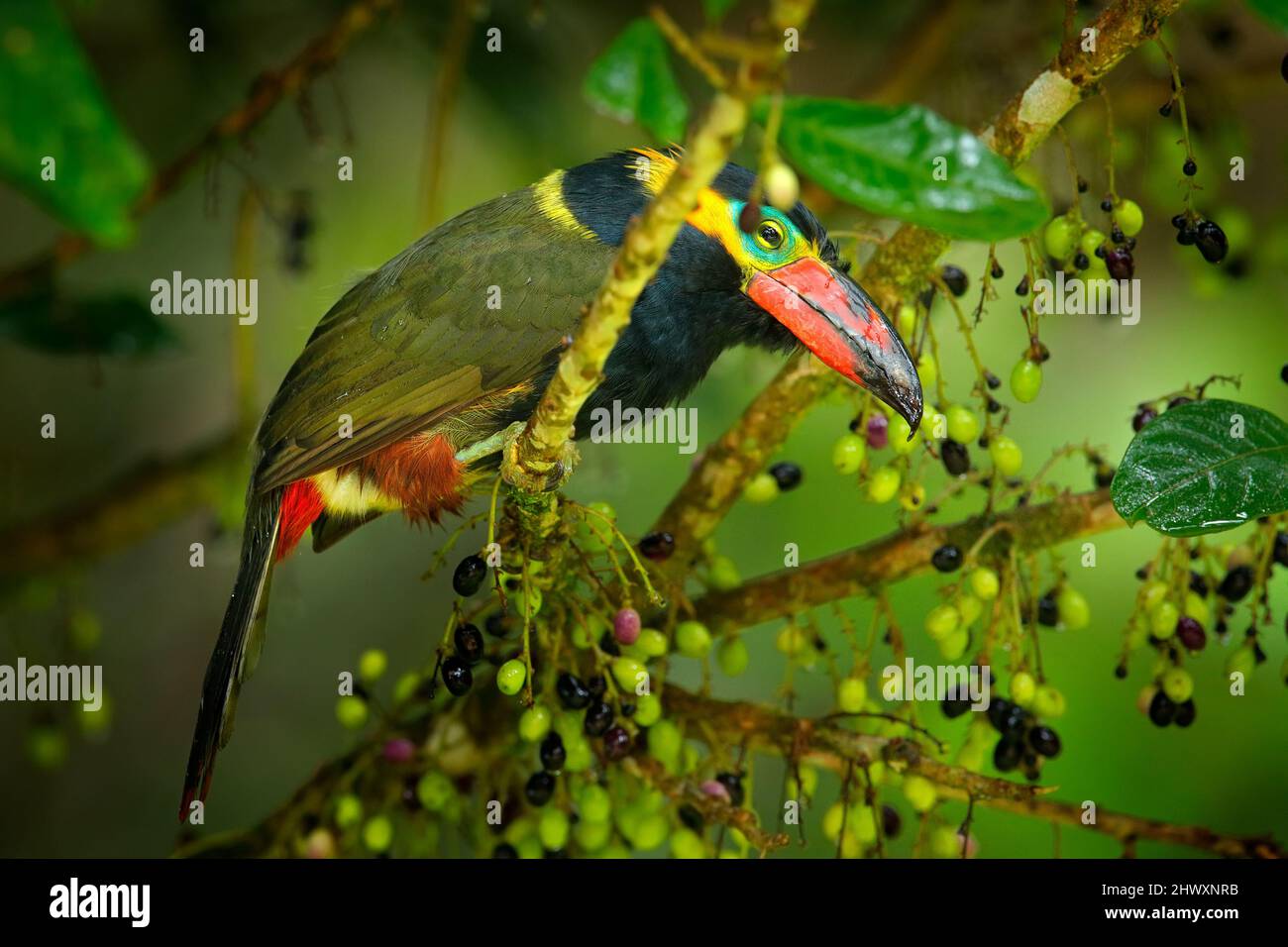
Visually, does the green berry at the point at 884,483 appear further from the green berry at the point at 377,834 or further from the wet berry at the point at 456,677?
the green berry at the point at 377,834

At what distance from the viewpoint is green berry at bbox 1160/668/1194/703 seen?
1.83m

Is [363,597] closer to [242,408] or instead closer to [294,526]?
[242,408]

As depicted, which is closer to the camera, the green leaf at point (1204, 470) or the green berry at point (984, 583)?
the green leaf at point (1204, 470)

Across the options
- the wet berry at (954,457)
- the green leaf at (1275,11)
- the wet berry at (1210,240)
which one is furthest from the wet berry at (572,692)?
the green leaf at (1275,11)

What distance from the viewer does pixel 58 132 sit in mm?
1076

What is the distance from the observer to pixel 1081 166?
3221 millimetres

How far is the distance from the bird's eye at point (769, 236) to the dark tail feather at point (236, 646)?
86 cm

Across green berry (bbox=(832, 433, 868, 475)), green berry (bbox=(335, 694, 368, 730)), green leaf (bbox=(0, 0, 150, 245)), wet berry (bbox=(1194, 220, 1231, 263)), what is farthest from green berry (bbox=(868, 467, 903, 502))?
green leaf (bbox=(0, 0, 150, 245))

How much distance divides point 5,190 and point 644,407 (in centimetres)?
219

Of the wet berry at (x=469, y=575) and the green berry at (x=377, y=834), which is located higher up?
the wet berry at (x=469, y=575)

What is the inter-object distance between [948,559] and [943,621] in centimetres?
15

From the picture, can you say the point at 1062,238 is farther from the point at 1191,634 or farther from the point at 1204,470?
the point at 1191,634

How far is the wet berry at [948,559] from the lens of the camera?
1927mm

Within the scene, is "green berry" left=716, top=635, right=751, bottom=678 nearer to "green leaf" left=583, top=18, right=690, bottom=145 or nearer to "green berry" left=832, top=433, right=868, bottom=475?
A: "green berry" left=832, top=433, right=868, bottom=475
